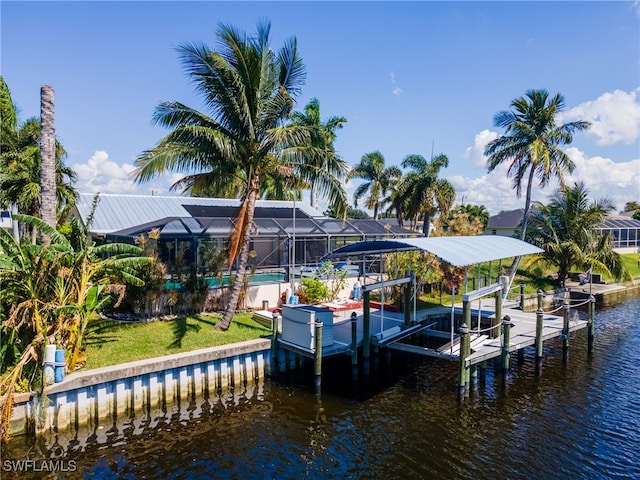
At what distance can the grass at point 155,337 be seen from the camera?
12.3 m

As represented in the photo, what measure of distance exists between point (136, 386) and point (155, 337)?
8.75 ft

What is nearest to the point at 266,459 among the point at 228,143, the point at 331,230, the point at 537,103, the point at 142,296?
the point at 142,296

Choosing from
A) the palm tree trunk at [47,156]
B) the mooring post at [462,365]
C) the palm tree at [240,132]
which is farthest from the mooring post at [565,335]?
the palm tree trunk at [47,156]

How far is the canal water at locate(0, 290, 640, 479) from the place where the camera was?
30.0ft

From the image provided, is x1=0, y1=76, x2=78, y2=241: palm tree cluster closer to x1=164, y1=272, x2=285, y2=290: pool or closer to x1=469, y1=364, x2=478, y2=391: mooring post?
x1=164, y1=272, x2=285, y2=290: pool

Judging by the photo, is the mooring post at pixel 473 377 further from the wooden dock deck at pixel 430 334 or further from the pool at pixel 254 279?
the pool at pixel 254 279

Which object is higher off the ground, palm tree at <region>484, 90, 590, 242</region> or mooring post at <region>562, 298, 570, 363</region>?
palm tree at <region>484, 90, 590, 242</region>

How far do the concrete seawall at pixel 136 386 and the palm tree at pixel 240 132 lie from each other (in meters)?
2.17

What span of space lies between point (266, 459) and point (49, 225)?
8.80 metres

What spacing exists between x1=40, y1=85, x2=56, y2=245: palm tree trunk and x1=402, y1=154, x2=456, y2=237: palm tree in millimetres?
23738

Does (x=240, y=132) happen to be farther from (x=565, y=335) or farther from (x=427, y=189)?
(x=427, y=189)

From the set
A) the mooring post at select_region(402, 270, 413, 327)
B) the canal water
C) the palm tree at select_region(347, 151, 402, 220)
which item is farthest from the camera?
the palm tree at select_region(347, 151, 402, 220)

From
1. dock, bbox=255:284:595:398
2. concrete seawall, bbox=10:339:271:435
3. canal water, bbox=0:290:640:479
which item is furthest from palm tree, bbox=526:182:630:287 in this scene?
concrete seawall, bbox=10:339:271:435

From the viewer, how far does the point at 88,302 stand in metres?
11.9
